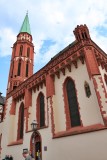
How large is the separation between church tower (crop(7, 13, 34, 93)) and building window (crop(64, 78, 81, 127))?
16.9 metres

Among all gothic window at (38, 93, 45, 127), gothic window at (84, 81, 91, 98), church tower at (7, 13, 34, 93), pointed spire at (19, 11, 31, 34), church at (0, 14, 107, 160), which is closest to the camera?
church at (0, 14, 107, 160)

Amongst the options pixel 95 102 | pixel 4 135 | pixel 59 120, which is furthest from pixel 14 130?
pixel 95 102

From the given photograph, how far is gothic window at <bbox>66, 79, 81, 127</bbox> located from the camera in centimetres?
1244

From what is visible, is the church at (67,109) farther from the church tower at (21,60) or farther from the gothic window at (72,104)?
the church tower at (21,60)

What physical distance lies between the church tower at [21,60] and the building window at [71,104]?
667 inches

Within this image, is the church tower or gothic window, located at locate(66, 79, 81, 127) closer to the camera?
gothic window, located at locate(66, 79, 81, 127)

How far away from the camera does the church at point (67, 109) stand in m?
10.4

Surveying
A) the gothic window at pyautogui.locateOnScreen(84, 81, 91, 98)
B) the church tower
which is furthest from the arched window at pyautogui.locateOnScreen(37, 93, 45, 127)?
the church tower

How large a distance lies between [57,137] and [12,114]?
11112 mm

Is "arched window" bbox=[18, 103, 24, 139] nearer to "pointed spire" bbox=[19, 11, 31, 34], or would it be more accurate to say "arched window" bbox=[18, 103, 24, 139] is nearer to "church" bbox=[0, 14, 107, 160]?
"church" bbox=[0, 14, 107, 160]

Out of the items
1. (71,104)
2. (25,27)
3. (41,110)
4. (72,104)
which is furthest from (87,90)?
(25,27)

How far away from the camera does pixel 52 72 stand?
16.1m

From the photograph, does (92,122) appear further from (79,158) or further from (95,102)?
(79,158)

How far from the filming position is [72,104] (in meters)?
13.3
